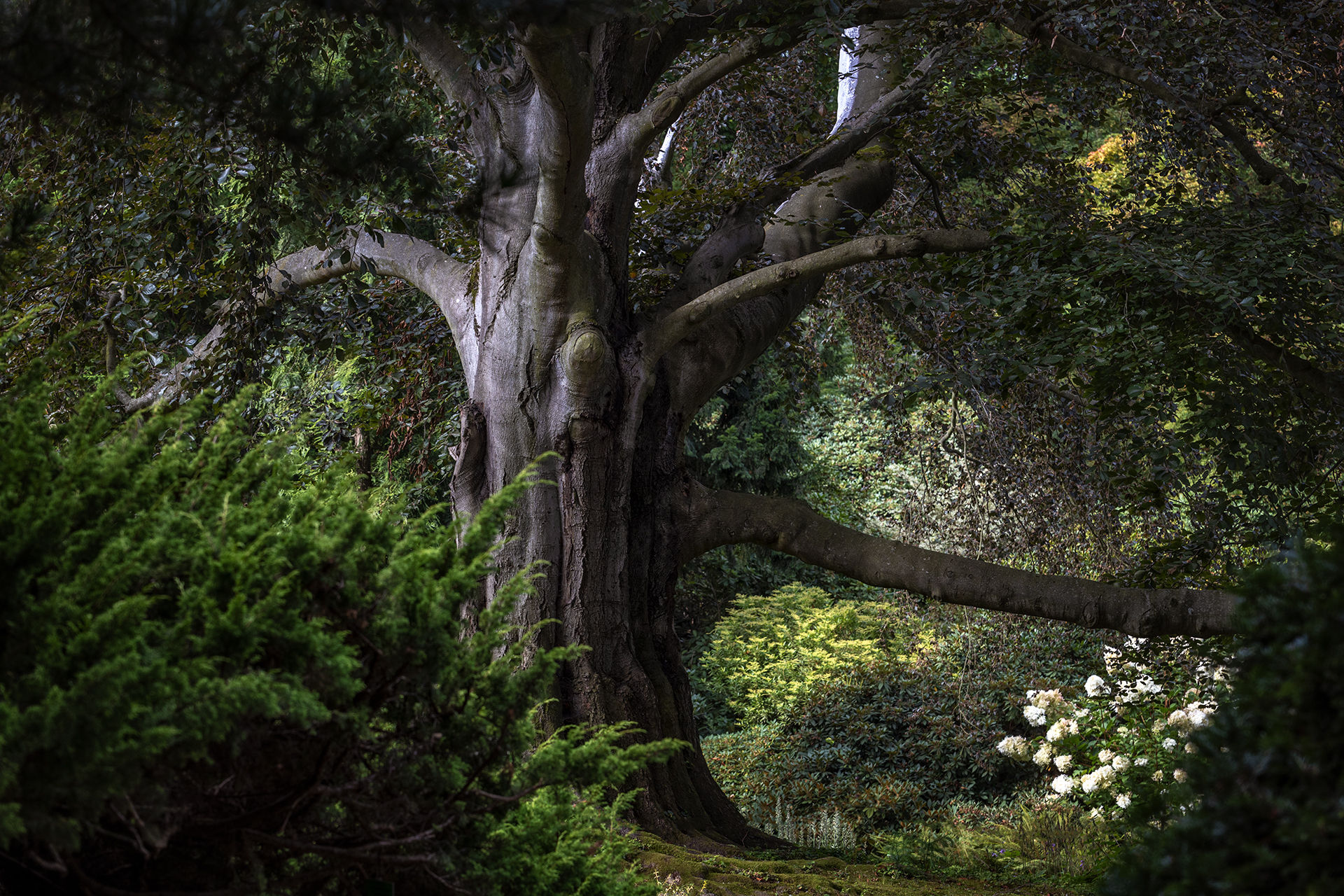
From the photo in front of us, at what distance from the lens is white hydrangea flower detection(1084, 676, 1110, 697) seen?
605 cm

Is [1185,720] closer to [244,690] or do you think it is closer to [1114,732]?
[1114,732]

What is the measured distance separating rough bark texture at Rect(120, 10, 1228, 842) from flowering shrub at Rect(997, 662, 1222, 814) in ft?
2.53

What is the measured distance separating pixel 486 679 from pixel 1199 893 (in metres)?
1.36

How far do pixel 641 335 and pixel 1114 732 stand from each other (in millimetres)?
3662

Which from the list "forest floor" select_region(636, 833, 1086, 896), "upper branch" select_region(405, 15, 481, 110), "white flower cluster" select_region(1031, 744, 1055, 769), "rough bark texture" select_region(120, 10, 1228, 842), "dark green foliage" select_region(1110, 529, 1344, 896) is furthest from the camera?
"white flower cluster" select_region(1031, 744, 1055, 769)

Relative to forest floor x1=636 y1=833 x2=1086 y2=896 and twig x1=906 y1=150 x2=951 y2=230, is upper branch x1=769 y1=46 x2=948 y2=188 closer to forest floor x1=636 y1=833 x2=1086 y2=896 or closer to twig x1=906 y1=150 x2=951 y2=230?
twig x1=906 y1=150 x2=951 y2=230

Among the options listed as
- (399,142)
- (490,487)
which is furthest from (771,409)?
(399,142)

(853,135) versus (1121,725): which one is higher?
(853,135)

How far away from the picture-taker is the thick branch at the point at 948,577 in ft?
16.4

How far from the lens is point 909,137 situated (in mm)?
6535

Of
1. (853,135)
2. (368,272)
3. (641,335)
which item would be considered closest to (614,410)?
(641,335)

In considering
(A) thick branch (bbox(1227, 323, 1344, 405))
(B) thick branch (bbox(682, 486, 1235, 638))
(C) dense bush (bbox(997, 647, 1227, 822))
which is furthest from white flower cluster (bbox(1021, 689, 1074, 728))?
(A) thick branch (bbox(1227, 323, 1344, 405))

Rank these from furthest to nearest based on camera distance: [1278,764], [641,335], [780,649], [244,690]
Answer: [780,649]
[641,335]
[244,690]
[1278,764]

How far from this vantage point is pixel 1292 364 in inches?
210
